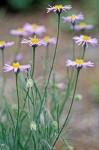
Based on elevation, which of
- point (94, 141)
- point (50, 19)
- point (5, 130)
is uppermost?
point (50, 19)

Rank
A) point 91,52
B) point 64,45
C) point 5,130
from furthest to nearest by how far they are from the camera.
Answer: point 64,45, point 91,52, point 5,130

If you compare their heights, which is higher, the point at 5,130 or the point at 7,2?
the point at 7,2

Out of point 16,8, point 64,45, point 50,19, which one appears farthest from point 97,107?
point 16,8

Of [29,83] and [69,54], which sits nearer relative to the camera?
[29,83]

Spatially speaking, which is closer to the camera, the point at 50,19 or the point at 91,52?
the point at 91,52

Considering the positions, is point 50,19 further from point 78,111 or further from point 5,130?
point 5,130

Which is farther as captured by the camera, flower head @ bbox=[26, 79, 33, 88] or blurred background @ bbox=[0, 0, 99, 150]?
blurred background @ bbox=[0, 0, 99, 150]

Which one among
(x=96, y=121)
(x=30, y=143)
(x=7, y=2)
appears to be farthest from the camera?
(x=7, y=2)

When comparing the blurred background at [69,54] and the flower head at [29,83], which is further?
the blurred background at [69,54]
